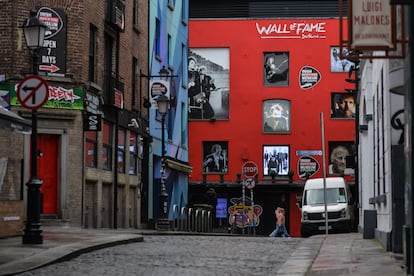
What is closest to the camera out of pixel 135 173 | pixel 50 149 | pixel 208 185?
pixel 50 149

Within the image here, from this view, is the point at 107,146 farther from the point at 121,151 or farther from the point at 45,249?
the point at 45,249

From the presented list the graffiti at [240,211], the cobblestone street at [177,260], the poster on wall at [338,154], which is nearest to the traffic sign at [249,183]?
the graffiti at [240,211]

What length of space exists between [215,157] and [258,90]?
4848 mm

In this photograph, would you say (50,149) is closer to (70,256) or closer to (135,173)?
(135,173)

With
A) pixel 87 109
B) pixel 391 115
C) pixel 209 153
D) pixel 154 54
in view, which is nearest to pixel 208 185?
pixel 209 153

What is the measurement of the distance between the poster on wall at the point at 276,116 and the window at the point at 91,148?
26632mm

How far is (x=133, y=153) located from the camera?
1383 inches

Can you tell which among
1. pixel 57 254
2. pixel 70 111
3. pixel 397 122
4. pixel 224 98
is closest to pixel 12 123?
pixel 57 254

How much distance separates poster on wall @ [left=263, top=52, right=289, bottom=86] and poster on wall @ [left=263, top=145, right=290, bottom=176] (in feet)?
12.9

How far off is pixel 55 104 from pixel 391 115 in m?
13.7

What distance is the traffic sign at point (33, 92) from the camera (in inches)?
629

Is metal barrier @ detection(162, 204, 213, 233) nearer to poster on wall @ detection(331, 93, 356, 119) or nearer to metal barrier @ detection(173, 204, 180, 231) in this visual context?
metal barrier @ detection(173, 204, 180, 231)

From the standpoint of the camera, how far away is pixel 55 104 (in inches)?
1069

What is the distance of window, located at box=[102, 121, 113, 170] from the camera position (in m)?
30.9
